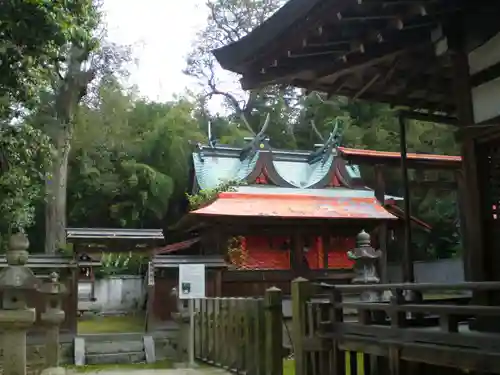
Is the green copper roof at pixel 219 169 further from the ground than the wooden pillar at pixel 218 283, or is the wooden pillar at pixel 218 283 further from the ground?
the green copper roof at pixel 219 169

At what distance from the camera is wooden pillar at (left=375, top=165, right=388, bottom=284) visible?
1709 cm

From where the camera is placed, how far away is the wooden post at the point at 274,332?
25.7 feet

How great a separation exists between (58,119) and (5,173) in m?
12.5

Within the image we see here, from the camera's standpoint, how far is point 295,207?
18484 millimetres

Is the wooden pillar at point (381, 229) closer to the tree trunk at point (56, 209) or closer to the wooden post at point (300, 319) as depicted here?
the wooden post at point (300, 319)

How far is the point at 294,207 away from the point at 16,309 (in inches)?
451

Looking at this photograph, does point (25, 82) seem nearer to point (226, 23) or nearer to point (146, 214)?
point (146, 214)

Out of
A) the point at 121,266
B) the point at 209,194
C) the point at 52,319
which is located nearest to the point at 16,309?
the point at 52,319

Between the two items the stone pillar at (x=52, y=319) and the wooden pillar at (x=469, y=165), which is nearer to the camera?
the wooden pillar at (x=469, y=165)

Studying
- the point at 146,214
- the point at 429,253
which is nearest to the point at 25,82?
the point at 146,214

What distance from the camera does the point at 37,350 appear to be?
13.2 meters

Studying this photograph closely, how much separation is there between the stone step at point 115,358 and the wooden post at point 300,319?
8441 millimetres

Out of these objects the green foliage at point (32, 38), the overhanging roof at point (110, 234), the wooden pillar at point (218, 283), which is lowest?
the wooden pillar at point (218, 283)

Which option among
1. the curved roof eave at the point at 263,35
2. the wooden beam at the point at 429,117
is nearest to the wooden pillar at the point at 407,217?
the wooden beam at the point at 429,117
